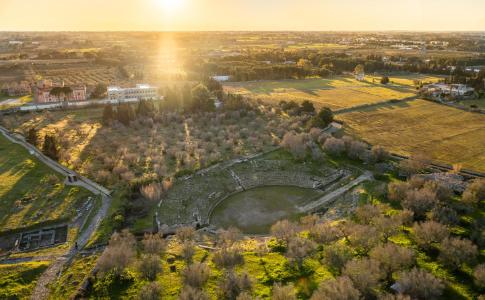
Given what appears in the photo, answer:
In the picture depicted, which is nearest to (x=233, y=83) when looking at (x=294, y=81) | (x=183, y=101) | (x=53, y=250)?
(x=294, y=81)

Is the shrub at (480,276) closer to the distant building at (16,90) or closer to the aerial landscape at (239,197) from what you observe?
the aerial landscape at (239,197)

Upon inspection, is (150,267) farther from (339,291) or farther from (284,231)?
(339,291)

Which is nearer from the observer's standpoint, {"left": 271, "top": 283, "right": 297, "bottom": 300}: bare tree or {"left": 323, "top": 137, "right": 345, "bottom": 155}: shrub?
{"left": 271, "top": 283, "right": 297, "bottom": 300}: bare tree

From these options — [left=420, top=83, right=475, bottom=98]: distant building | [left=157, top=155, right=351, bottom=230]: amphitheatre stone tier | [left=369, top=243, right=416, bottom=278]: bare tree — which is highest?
[left=420, top=83, right=475, bottom=98]: distant building

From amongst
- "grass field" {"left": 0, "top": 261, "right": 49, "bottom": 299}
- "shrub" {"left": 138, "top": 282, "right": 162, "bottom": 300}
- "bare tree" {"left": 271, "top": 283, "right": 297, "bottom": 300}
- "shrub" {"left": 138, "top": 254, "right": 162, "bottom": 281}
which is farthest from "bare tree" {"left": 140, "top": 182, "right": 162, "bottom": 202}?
"bare tree" {"left": 271, "top": 283, "right": 297, "bottom": 300}

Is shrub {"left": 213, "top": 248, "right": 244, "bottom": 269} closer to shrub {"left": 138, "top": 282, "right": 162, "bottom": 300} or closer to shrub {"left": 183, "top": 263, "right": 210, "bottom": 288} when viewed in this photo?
shrub {"left": 183, "top": 263, "right": 210, "bottom": 288}

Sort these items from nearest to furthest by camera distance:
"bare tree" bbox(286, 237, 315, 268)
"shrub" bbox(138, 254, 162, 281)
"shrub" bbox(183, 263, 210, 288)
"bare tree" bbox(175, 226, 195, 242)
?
1. "shrub" bbox(183, 263, 210, 288)
2. "shrub" bbox(138, 254, 162, 281)
3. "bare tree" bbox(286, 237, 315, 268)
4. "bare tree" bbox(175, 226, 195, 242)
